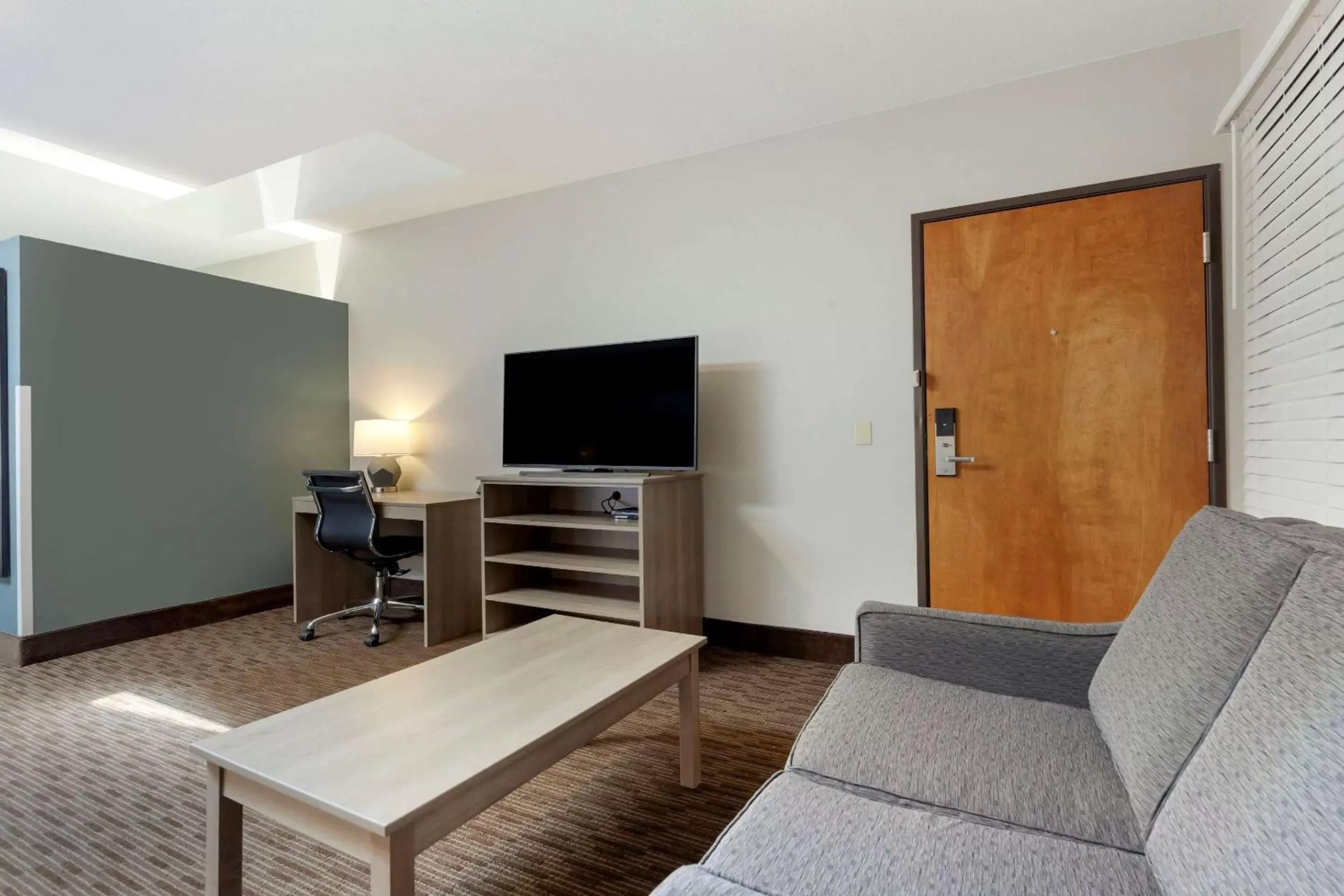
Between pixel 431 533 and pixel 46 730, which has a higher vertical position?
pixel 431 533

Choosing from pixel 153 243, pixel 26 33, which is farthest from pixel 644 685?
pixel 153 243

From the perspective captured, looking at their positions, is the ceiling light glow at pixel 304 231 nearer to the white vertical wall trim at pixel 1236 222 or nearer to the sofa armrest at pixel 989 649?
the sofa armrest at pixel 989 649

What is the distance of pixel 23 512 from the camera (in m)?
3.10

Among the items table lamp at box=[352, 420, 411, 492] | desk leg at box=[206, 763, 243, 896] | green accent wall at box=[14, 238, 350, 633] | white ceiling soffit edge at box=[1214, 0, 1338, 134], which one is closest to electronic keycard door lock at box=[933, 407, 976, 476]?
white ceiling soffit edge at box=[1214, 0, 1338, 134]

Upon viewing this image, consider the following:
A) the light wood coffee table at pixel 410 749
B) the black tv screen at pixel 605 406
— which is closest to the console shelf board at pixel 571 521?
the black tv screen at pixel 605 406

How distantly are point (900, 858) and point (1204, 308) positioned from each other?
247 centimetres

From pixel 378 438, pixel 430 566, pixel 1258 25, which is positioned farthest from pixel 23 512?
pixel 1258 25

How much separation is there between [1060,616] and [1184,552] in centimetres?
151

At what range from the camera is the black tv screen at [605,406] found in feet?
10.1

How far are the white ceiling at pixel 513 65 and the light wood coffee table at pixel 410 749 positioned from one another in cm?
216

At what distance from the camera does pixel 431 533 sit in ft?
11.1

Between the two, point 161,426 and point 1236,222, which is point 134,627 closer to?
point 161,426

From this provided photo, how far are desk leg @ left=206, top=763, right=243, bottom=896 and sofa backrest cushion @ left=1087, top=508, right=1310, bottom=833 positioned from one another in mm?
1660

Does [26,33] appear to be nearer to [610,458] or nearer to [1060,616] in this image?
[610,458]
